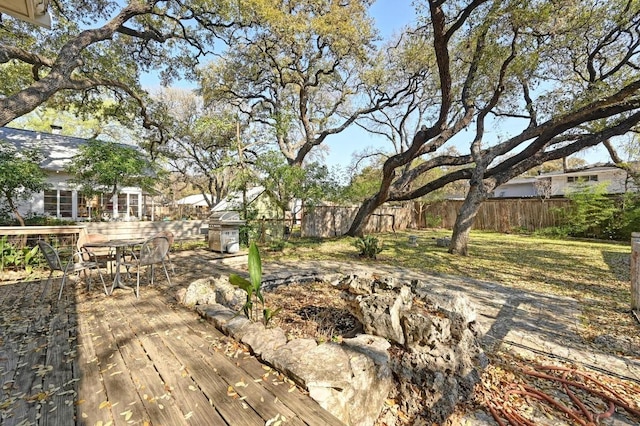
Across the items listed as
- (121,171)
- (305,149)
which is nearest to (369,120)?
(305,149)

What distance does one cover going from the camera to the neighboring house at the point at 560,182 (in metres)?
16.1

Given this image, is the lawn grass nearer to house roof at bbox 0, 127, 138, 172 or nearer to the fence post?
the fence post

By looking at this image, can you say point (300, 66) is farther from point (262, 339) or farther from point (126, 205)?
point (262, 339)

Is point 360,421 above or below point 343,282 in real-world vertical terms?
below

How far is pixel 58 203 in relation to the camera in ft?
37.6

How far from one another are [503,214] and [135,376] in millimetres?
16865

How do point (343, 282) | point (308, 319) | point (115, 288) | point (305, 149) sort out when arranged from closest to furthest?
point (308, 319), point (343, 282), point (115, 288), point (305, 149)

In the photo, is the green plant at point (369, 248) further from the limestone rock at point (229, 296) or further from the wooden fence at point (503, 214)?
the wooden fence at point (503, 214)

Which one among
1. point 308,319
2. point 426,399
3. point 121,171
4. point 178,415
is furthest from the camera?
point 121,171

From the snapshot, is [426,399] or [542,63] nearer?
[426,399]

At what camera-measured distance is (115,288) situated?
13.3 feet

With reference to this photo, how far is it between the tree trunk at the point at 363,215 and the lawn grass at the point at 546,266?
116cm

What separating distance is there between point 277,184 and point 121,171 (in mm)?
4545

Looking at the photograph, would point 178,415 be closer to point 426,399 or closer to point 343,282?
point 426,399
